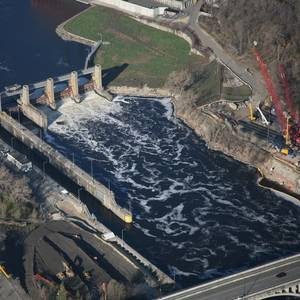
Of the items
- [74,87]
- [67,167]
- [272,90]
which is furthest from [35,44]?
[67,167]

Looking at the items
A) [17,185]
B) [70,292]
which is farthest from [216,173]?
[70,292]

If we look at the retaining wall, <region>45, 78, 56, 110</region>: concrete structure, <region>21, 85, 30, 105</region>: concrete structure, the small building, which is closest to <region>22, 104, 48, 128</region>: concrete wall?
<region>21, 85, 30, 105</region>: concrete structure

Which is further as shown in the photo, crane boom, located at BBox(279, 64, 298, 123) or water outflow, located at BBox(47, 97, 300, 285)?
crane boom, located at BBox(279, 64, 298, 123)

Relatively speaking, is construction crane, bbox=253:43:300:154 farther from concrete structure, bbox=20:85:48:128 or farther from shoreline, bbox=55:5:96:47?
concrete structure, bbox=20:85:48:128

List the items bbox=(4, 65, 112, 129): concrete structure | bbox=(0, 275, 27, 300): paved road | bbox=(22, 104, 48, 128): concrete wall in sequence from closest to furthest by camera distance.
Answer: bbox=(0, 275, 27, 300): paved road < bbox=(22, 104, 48, 128): concrete wall < bbox=(4, 65, 112, 129): concrete structure

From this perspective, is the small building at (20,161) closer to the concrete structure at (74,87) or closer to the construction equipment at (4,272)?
the concrete structure at (74,87)

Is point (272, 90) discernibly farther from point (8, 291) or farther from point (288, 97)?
point (8, 291)

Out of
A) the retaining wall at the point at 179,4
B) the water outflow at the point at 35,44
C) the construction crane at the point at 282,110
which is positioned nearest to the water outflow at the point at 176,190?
the construction crane at the point at 282,110
